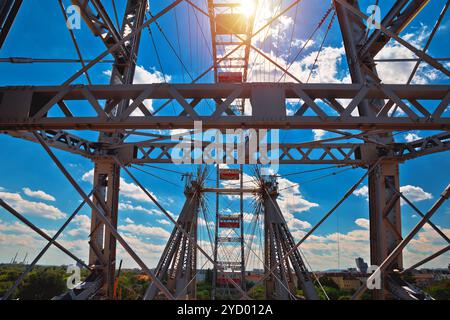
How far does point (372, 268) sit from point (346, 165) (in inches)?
126

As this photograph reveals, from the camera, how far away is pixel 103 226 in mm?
10336

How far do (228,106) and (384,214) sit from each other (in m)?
6.55

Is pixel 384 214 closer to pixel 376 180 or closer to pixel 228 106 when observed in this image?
pixel 376 180

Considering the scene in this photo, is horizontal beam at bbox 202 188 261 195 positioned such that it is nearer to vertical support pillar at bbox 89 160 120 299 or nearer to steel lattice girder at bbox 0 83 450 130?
vertical support pillar at bbox 89 160 120 299

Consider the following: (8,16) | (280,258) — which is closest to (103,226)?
(8,16)

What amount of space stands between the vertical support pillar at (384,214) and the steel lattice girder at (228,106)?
444cm

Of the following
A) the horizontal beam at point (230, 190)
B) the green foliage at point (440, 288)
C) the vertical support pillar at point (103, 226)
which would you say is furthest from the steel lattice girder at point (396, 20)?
the green foliage at point (440, 288)

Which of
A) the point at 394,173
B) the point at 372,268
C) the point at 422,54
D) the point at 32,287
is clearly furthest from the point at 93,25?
the point at 32,287

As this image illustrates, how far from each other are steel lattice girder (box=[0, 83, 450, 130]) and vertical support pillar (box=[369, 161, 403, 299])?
14.6 feet

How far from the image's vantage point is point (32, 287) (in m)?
42.8

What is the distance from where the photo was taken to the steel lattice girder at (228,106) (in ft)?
18.0

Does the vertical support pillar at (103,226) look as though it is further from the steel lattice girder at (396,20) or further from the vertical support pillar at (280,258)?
the steel lattice girder at (396,20)

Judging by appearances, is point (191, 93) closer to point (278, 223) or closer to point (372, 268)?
point (372, 268)

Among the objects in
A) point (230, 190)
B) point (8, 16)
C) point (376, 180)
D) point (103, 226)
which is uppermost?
point (8, 16)
